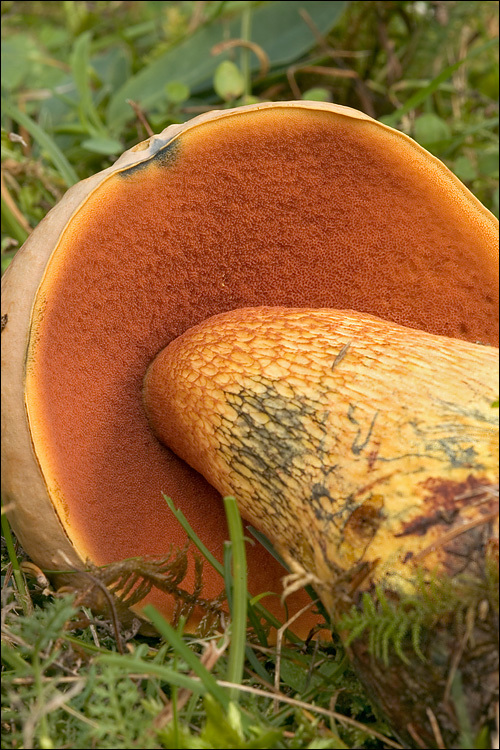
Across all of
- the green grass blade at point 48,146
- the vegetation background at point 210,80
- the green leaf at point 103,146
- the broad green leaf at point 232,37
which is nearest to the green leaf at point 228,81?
the vegetation background at point 210,80

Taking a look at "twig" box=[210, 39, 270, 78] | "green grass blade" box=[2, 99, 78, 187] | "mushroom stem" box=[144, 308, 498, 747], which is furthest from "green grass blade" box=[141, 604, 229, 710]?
"twig" box=[210, 39, 270, 78]

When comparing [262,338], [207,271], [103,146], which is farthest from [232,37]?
[262,338]

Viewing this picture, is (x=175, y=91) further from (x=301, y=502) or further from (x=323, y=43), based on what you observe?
(x=301, y=502)

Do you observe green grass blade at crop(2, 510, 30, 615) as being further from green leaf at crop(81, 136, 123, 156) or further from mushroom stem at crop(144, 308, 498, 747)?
green leaf at crop(81, 136, 123, 156)

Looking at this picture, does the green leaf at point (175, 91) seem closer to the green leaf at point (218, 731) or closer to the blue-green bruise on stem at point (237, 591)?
the blue-green bruise on stem at point (237, 591)

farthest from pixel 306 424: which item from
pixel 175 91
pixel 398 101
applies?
pixel 398 101

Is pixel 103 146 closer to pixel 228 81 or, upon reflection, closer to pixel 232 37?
pixel 228 81

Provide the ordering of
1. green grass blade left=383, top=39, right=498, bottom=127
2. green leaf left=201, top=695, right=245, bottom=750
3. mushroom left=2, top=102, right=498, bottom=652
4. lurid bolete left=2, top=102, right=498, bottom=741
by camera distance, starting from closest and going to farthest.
→ 1. green leaf left=201, top=695, right=245, bottom=750
2. lurid bolete left=2, top=102, right=498, bottom=741
3. mushroom left=2, top=102, right=498, bottom=652
4. green grass blade left=383, top=39, right=498, bottom=127

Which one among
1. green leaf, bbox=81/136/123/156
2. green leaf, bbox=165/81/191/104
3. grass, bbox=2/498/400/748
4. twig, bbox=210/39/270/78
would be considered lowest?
grass, bbox=2/498/400/748
